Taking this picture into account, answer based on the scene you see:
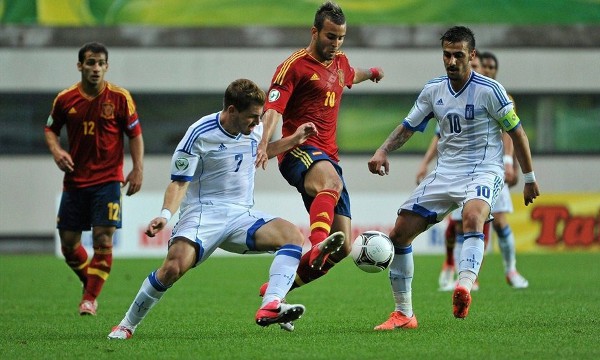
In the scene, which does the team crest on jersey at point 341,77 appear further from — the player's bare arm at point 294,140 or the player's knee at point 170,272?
the player's knee at point 170,272

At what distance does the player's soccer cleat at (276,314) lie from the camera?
7398 millimetres

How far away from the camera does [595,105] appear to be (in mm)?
26000

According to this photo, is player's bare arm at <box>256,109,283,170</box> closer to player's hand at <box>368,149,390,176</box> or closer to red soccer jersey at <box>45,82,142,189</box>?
player's hand at <box>368,149,390,176</box>

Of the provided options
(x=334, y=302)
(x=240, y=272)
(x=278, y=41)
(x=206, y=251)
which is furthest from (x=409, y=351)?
(x=278, y=41)

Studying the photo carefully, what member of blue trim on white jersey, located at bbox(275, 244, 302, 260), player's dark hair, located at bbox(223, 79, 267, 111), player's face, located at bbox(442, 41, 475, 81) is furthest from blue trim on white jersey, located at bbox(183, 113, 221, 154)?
player's face, located at bbox(442, 41, 475, 81)

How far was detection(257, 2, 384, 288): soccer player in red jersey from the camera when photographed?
8.84 meters

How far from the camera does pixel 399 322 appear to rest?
8688 mm

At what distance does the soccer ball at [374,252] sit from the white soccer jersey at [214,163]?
36.7 inches

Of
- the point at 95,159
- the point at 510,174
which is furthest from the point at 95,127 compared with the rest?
the point at 510,174

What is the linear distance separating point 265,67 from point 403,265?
16.9m

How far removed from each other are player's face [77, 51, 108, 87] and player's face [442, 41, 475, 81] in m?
3.32

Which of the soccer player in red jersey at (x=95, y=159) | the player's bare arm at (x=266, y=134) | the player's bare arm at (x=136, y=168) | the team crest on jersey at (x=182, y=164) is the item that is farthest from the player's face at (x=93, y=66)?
the team crest on jersey at (x=182, y=164)

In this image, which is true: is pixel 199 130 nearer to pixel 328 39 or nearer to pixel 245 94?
pixel 245 94

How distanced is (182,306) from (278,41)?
48.5 feet
